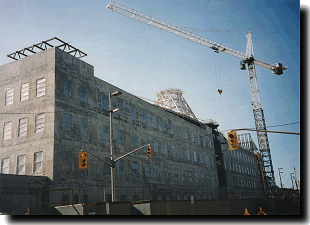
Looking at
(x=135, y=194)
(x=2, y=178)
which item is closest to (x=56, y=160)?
(x=2, y=178)

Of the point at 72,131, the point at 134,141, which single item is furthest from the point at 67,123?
the point at 134,141

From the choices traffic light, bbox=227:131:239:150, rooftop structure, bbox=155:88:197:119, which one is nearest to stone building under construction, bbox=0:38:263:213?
traffic light, bbox=227:131:239:150

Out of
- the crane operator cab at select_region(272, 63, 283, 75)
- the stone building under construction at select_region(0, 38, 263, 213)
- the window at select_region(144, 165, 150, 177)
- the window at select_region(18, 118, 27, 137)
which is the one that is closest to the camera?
the stone building under construction at select_region(0, 38, 263, 213)

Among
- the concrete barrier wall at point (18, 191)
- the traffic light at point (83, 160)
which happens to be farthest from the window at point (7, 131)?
the traffic light at point (83, 160)

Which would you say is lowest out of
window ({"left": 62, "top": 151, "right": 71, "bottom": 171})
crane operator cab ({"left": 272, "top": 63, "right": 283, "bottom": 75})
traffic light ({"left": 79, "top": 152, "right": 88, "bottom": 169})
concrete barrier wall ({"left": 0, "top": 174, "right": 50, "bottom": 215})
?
concrete barrier wall ({"left": 0, "top": 174, "right": 50, "bottom": 215})

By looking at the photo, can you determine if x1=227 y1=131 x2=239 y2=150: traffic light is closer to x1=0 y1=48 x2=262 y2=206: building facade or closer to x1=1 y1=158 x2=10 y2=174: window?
x1=0 y1=48 x2=262 y2=206: building facade

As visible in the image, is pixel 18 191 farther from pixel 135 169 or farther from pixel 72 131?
pixel 135 169

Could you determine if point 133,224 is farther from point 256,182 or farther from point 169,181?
point 256,182

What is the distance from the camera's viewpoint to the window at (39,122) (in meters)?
34.6

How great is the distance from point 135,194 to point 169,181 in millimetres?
11172

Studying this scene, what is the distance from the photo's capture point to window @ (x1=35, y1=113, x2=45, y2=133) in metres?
34.6

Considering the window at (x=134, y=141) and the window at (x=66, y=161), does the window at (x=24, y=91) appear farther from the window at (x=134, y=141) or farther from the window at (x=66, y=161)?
the window at (x=134, y=141)

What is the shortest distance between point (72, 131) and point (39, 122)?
12.8ft

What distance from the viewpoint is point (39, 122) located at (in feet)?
115
